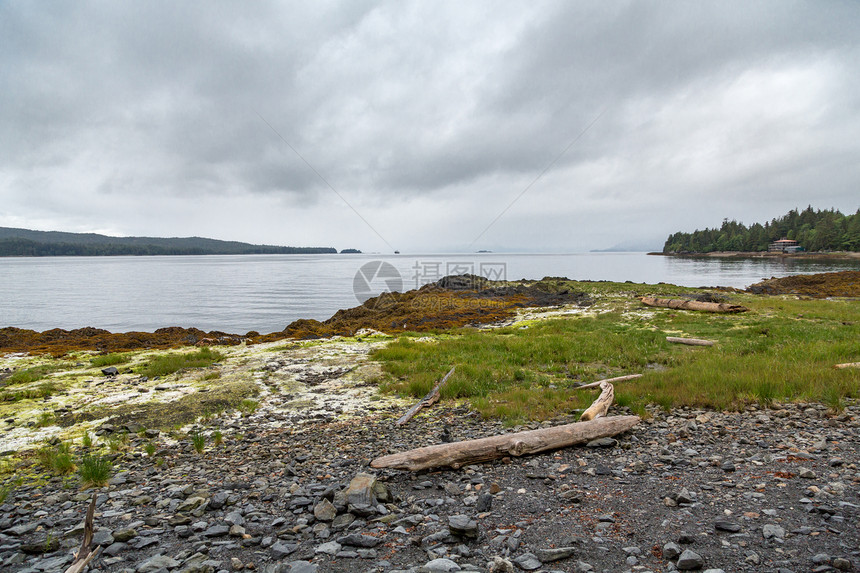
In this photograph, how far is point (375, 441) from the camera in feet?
28.6

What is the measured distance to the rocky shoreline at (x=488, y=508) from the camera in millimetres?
4457

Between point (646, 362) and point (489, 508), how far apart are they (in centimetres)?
1202

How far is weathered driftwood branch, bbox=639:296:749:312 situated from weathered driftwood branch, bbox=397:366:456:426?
75.4 ft

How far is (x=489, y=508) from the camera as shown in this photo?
223 inches

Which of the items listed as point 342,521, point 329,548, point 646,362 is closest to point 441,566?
point 329,548

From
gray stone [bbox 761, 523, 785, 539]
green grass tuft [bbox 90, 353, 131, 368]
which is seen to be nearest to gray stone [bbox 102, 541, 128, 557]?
gray stone [bbox 761, 523, 785, 539]

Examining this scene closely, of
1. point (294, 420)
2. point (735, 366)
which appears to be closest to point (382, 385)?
point (294, 420)

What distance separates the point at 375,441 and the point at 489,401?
3.60 m

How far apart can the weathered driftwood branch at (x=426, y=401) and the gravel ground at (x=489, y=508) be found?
4.77 ft

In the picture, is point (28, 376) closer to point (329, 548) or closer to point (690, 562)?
point (329, 548)

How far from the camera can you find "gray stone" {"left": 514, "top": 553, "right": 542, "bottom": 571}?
14.0ft

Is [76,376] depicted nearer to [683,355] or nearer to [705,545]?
[705,545]

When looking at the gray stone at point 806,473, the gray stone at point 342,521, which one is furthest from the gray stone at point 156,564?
the gray stone at point 806,473

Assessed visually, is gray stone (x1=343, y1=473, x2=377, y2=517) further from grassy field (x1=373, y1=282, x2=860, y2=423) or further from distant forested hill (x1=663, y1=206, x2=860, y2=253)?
distant forested hill (x1=663, y1=206, x2=860, y2=253)
